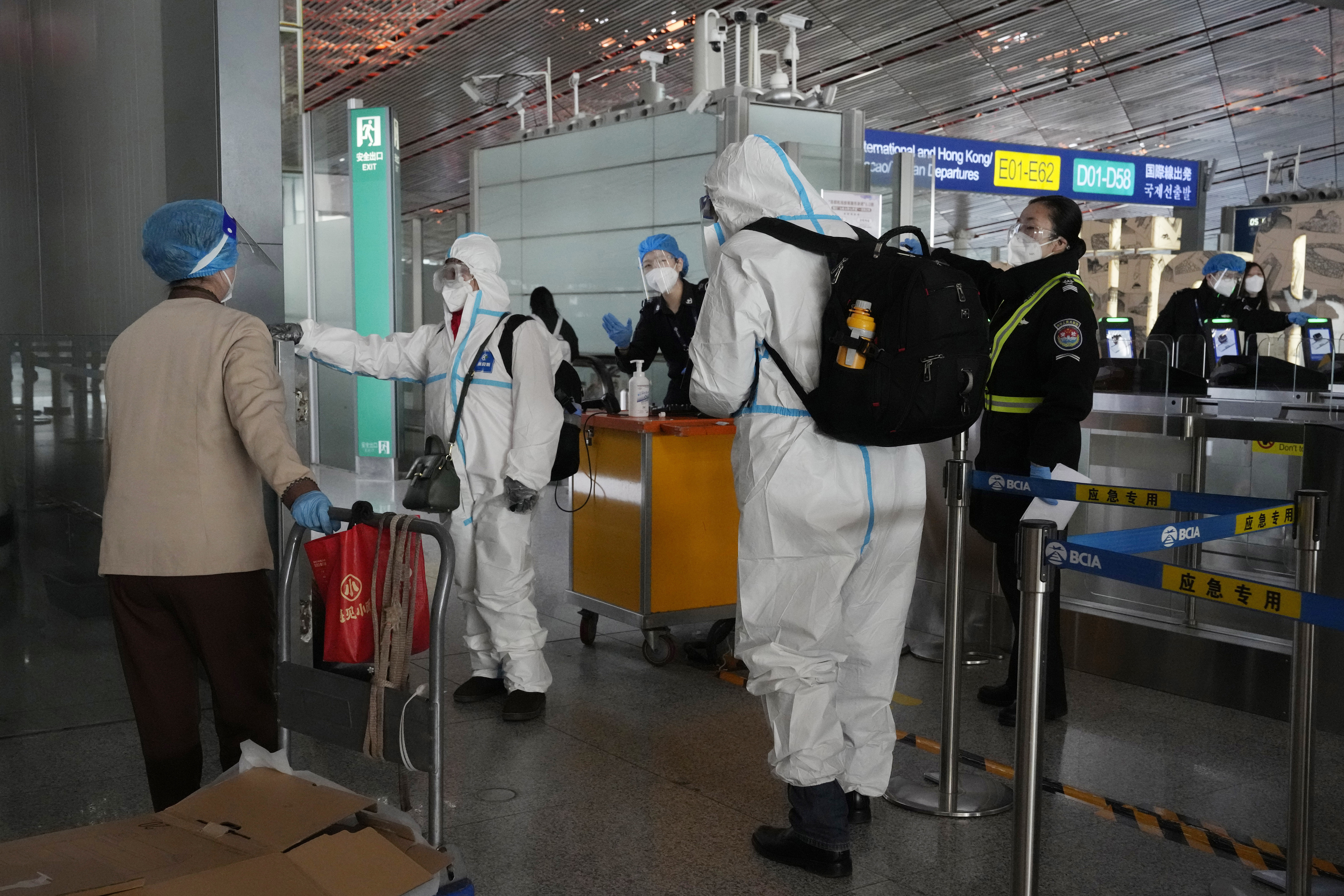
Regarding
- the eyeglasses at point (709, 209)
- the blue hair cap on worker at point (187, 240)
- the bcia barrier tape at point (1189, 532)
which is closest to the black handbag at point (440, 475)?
the eyeglasses at point (709, 209)

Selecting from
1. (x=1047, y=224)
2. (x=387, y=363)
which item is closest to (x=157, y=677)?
(x=387, y=363)

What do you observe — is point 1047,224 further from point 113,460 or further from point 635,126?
point 635,126

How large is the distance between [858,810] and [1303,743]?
112 centimetres

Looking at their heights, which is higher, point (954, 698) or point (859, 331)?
point (859, 331)

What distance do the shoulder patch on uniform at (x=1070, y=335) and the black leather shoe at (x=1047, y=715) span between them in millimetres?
1224

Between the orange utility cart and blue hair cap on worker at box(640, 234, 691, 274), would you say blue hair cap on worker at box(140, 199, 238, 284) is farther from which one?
blue hair cap on worker at box(640, 234, 691, 274)

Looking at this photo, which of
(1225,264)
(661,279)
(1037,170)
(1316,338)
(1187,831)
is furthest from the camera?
(1037,170)

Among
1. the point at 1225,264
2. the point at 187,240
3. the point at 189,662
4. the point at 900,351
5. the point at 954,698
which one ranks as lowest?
the point at 954,698

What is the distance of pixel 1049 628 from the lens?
398 centimetres

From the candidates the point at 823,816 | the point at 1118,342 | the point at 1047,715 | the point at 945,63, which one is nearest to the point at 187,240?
the point at 823,816

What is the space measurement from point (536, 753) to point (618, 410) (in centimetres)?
183

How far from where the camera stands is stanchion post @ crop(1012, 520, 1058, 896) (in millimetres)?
2123

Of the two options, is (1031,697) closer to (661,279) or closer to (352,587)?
(352,587)

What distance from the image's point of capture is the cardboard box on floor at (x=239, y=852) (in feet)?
5.92
